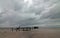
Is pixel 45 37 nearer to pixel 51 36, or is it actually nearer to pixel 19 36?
pixel 51 36

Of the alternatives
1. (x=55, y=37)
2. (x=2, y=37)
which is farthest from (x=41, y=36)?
(x=2, y=37)

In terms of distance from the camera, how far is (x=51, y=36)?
42.0 ft

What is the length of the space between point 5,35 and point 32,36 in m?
2.24

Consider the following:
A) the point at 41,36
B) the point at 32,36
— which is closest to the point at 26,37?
the point at 32,36

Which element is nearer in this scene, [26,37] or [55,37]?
[26,37]

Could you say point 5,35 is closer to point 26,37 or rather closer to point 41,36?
point 26,37

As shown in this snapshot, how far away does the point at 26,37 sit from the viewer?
38.4ft

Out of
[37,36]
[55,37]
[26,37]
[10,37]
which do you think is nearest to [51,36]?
[55,37]

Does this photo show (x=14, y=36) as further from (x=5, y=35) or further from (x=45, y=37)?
(x=45, y=37)

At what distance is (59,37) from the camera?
12.5m

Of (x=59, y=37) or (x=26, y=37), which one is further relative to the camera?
(x=59, y=37)

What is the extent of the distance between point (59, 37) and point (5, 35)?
437 centimetres

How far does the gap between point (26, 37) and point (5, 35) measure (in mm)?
2015

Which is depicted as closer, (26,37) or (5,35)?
(26,37)
